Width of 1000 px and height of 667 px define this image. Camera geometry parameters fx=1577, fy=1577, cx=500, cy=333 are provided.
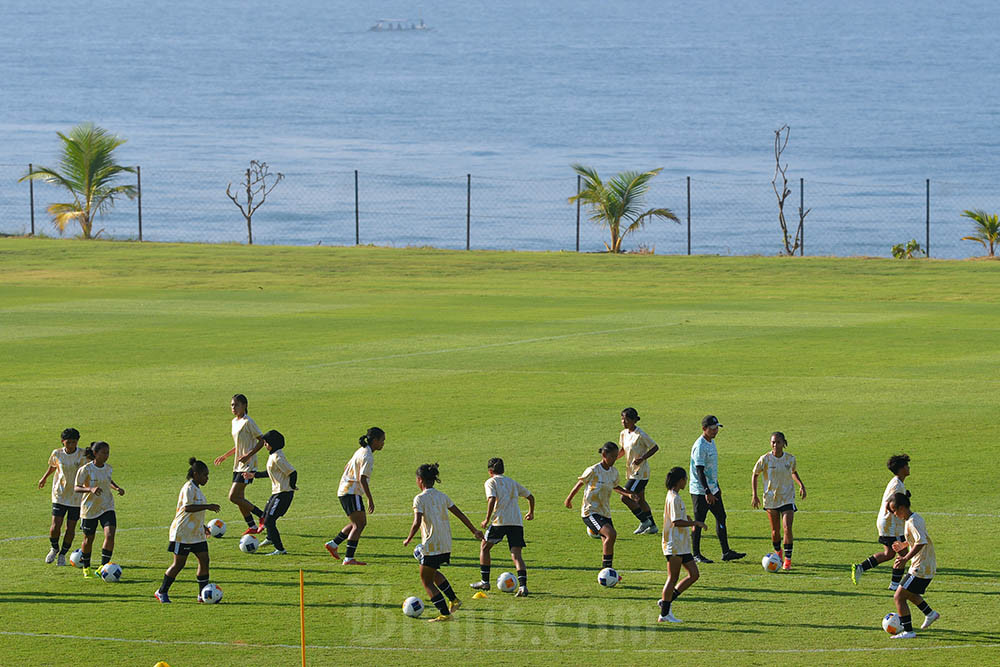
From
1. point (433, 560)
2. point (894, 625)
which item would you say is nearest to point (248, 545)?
point (433, 560)

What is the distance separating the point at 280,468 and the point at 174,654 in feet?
13.9

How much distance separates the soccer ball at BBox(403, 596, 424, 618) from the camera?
637 inches

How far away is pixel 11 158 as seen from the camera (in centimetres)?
16662

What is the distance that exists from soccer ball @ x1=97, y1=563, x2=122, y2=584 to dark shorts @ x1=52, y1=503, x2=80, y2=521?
3.59 ft

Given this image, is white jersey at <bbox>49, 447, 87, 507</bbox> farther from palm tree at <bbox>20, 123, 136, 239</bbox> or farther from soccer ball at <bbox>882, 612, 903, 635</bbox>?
palm tree at <bbox>20, 123, 136, 239</bbox>

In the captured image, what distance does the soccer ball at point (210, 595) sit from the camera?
1677 centimetres

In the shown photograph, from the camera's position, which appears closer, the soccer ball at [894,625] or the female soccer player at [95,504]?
the soccer ball at [894,625]

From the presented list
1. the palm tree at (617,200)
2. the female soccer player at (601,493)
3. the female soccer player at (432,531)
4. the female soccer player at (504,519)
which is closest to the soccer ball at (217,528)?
the female soccer player at (504,519)

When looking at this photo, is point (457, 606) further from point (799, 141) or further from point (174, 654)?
point (799, 141)

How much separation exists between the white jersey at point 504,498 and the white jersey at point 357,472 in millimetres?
1723

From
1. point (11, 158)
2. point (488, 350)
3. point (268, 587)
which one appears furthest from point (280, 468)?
point (11, 158)

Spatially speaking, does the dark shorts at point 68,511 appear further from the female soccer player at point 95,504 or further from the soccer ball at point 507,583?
the soccer ball at point 507,583

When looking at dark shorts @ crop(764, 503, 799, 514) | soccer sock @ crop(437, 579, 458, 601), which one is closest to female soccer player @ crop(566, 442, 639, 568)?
dark shorts @ crop(764, 503, 799, 514)

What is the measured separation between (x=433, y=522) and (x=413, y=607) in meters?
0.94
